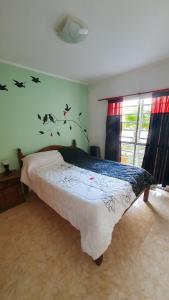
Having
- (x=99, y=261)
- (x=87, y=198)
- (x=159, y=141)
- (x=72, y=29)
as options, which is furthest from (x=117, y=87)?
(x=99, y=261)

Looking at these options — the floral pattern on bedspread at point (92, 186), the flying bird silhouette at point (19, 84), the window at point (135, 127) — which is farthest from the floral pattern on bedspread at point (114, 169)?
the flying bird silhouette at point (19, 84)

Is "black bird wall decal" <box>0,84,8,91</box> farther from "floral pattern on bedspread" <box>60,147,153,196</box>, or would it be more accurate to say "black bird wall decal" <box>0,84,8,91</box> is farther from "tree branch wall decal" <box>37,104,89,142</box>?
"floral pattern on bedspread" <box>60,147,153,196</box>

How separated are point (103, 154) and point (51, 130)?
1547 mm

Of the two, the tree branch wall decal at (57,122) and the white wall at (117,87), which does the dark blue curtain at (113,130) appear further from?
the tree branch wall decal at (57,122)

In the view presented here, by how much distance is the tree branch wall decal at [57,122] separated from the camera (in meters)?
2.94

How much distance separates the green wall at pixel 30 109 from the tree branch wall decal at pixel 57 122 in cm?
2

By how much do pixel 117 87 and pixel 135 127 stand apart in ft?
3.36

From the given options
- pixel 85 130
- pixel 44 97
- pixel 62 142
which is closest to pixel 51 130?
pixel 62 142

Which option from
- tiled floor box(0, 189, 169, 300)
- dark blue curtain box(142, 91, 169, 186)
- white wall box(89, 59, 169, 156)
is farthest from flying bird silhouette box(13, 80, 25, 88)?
dark blue curtain box(142, 91, 169, 186)

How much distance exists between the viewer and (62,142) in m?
3.39

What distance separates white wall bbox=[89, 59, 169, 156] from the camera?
2.53 m

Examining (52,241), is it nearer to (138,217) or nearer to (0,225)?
(0,225)

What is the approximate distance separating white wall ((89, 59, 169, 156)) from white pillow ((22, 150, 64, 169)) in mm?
1398

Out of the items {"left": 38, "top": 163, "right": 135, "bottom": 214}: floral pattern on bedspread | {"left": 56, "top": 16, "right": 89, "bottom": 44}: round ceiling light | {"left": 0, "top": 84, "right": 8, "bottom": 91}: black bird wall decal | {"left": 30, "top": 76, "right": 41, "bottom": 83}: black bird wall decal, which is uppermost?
{"left": 56, "top": 16, "right": 89, "bottom": 44}: round ceiling light
